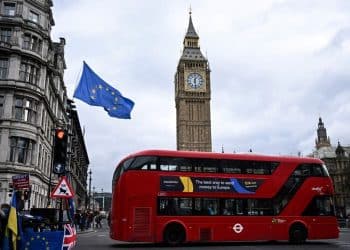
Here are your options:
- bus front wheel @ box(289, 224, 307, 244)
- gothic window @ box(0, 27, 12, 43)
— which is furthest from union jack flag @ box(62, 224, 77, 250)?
gothic window @ box(0, 27, 12, 43)

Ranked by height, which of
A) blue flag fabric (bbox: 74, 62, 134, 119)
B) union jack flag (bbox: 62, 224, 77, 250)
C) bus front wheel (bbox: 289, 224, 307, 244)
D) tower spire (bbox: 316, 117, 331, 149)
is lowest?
bus front wheel (bbox: 289, 224, 307, 244)

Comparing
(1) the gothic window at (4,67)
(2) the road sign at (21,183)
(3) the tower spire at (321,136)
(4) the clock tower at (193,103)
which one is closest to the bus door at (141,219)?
(2) the road sign at (21,183)

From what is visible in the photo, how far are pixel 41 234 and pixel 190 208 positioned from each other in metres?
10.3

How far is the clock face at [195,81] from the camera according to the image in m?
128

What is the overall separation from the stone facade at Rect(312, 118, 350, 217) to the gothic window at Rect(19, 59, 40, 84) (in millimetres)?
73143

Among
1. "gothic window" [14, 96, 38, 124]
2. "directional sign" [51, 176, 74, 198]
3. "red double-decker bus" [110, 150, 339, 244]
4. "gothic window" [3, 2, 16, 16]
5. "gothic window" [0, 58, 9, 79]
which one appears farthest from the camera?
"gothic window" [3, 2, 16, 16]

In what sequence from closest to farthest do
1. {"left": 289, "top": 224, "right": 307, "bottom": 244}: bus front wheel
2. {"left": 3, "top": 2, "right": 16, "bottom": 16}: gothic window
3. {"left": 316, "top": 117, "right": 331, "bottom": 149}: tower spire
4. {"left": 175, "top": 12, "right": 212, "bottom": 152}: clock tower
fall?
{"left": 289, "top": 224, "right": 307, "bottom": 244}: bus front wheel, {"left": 3, "top": 2, "right": 16, "bottom": 16}: gothic window, {"left": 175, "top": 12, "right": 212, "bottom": 152}: clock tower, {"left": 316, "top": 117, "right": 331, "bottom": 149}: tower spire

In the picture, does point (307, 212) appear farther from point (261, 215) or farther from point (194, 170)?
point (194, 170)

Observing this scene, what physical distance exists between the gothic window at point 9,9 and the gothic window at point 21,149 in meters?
11.3

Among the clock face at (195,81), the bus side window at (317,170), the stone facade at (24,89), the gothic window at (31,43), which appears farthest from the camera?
the clock face at (195,81)

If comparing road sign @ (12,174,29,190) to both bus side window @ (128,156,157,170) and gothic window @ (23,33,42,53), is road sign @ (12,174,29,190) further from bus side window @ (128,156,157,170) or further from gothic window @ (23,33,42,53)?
gothic window @ (23,33,42,53)

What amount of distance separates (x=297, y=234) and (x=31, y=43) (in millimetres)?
28275

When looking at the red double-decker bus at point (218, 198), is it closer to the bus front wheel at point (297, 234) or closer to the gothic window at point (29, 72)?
the bus front wheel at point (297, 234)

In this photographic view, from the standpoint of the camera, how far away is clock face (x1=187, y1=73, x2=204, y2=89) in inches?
5039
